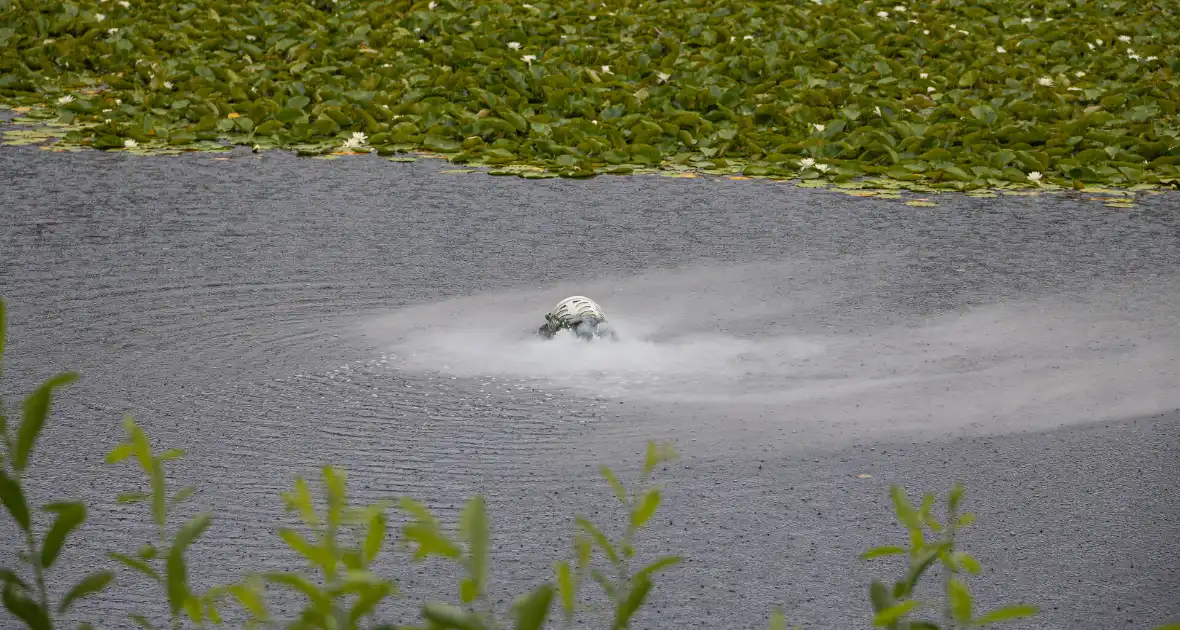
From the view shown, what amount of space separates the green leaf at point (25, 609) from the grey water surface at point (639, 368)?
1.80m

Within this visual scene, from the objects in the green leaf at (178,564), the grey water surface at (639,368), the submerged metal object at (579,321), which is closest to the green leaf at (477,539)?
the green leaf at (178,564)

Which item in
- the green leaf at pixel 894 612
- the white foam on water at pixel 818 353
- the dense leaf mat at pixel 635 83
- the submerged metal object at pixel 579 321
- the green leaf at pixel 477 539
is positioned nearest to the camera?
the green leaf at pixel 477 539

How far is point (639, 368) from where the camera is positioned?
15.0ft

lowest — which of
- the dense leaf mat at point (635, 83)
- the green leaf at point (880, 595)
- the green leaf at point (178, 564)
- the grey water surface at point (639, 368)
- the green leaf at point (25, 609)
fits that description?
the green leaf at point (25, 609)

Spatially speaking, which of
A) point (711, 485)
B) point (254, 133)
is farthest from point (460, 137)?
point (711, 485)

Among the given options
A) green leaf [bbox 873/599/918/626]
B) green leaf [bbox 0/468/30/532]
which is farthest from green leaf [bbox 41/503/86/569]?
green leaf [bbox 873/599/918/626]

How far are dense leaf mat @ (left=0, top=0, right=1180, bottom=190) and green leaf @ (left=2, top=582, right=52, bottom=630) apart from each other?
609 cm

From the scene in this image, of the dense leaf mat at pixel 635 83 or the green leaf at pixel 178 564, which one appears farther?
the dense leaf mat at pixel 635 83

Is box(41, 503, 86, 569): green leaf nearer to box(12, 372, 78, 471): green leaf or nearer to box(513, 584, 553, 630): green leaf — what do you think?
box(12, 372, 78, 471): green leaf

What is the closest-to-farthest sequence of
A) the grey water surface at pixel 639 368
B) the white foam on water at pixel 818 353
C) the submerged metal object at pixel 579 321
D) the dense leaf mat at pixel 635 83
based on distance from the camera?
the grey water surface at pixel 639 368, the white foam on water at pixel 818 353, the submerged metal object at pixel 579 321, the dense leaf mat at pixel 635 83

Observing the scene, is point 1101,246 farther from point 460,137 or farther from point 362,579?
point 362,579

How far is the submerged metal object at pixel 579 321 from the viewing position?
473 centimetres

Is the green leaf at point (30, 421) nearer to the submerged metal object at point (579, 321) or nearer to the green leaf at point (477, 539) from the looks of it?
the green leaf at point (477, 539)

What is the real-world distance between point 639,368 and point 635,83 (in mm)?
4548
